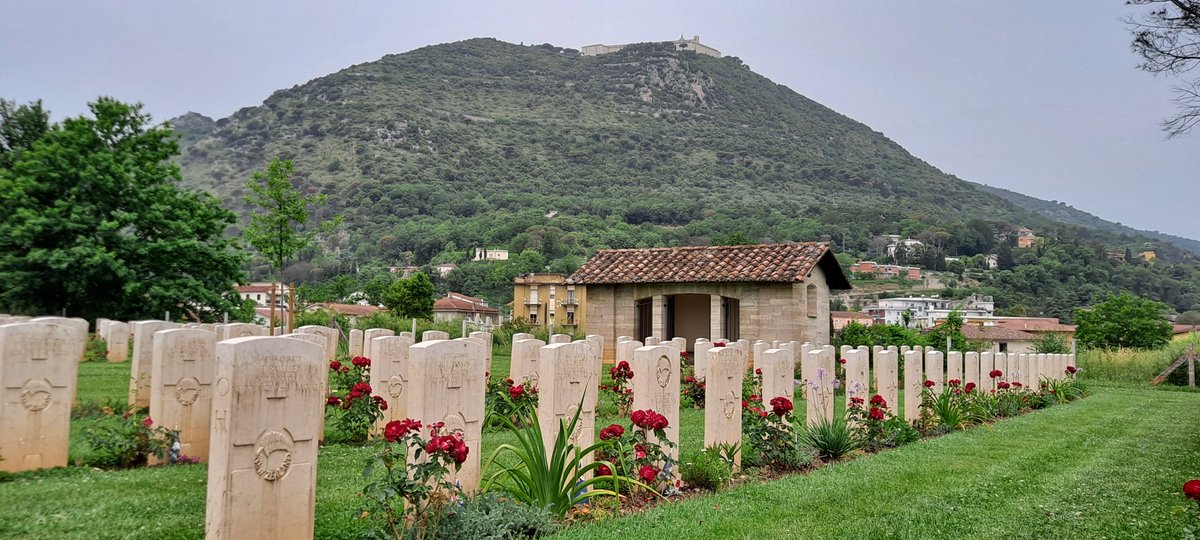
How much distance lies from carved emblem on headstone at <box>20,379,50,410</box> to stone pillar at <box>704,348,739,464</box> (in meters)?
6.27

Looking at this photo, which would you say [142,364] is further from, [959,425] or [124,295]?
[124,295]

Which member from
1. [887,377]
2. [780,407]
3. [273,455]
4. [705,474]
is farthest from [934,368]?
[273,455]

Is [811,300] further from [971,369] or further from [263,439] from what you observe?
[263,439]

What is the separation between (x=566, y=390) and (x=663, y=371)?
5.09 ft

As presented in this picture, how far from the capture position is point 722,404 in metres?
8.32

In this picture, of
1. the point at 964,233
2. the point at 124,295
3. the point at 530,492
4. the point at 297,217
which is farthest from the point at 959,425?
the point at 964,233

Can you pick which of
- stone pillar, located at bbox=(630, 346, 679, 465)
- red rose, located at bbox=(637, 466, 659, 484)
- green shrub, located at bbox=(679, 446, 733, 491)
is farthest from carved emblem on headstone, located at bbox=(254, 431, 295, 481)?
green shrub, located at bbox=(679, 446, 733, 491)

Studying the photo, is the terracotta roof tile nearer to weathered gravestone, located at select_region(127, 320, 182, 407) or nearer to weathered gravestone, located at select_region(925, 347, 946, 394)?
weathered gravestone, located at select_region(925, 347, 946, 394)

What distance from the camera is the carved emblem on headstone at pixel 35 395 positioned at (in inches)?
277

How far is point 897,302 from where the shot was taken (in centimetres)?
9631

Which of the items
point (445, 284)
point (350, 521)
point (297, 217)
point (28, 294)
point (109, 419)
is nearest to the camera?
point (350, 521)

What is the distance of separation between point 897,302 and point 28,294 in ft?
299

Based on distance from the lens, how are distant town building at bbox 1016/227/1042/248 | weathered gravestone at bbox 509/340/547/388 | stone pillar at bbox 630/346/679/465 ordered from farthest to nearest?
distant town building at bbox 1016/227/1042/248 < weathered gravestone at bbox 509/340/547/388 < stone pillar at bbox 630/346/679/465

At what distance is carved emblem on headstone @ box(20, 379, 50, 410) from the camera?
7.03 metres
